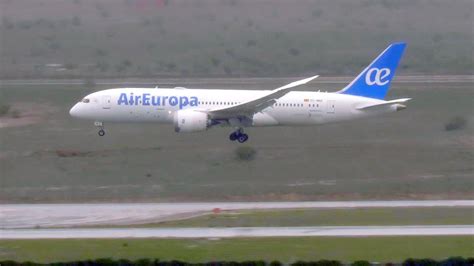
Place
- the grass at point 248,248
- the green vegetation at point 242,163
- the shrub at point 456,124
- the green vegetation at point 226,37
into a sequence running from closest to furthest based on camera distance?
the grass at point 248,248 < the green vegetation at point 242,163 < the shrub at point 456,124 < the green vegetation at point 226,37

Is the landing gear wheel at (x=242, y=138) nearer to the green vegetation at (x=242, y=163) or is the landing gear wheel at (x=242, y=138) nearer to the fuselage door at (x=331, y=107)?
the green vegetation at (x=242, y=163)

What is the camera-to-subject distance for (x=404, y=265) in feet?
82.1

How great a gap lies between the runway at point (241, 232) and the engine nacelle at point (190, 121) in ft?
61.7

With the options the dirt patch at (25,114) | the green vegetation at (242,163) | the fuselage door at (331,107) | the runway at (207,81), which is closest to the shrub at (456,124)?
the green vegetation at (242,163)

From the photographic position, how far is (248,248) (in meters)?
29.3

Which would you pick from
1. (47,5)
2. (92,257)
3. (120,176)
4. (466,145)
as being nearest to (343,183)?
(120,176)

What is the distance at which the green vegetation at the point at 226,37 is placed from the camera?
297ft

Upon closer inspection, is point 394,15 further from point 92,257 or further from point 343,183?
point 92,257

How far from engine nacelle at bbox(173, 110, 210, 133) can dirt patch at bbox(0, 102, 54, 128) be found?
11.8 metres

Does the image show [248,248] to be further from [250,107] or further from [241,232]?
[250,107]

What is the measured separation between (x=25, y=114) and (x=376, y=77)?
20039mm

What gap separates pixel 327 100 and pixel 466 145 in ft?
22.0

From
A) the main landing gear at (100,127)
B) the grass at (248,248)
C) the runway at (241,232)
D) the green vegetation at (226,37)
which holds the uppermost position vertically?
the green vegetation at (226,37)

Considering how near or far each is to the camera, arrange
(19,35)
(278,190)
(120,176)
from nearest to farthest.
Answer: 1. (278,190)
2. (120,176)
3. (19,35)
